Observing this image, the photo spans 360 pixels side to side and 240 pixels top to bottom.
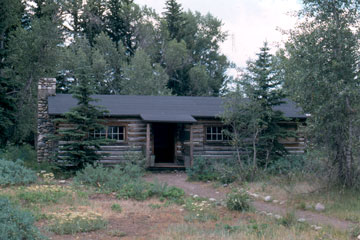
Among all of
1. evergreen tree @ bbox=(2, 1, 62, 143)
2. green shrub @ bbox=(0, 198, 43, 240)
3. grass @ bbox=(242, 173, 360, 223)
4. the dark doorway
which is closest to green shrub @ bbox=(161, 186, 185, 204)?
grass @ bbox=(242, 173, 360, 223)

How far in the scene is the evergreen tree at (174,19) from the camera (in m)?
42.5

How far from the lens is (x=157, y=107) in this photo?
2050cm

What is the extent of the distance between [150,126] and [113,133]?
1.86m

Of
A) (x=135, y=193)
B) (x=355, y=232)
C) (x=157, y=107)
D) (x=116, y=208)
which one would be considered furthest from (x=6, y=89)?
(x=355, y=232)

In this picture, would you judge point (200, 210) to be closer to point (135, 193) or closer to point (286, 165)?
point (135, 193)

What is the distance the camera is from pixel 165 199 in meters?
11.8

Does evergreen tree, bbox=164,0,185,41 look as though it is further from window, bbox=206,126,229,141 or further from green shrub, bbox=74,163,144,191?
green shrub, bbox=74,163,144,191

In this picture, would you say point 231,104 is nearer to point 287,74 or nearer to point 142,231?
point 287,74

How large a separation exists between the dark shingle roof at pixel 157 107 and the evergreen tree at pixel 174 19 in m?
21.6

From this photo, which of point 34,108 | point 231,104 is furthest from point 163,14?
point 231,104

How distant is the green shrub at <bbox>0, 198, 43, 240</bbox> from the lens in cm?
599

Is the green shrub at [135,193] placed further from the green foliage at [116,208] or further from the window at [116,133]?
the window at [116,133]

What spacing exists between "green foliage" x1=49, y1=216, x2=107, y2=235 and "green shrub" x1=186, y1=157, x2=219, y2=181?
8145 millimetres

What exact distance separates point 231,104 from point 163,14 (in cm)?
2894
